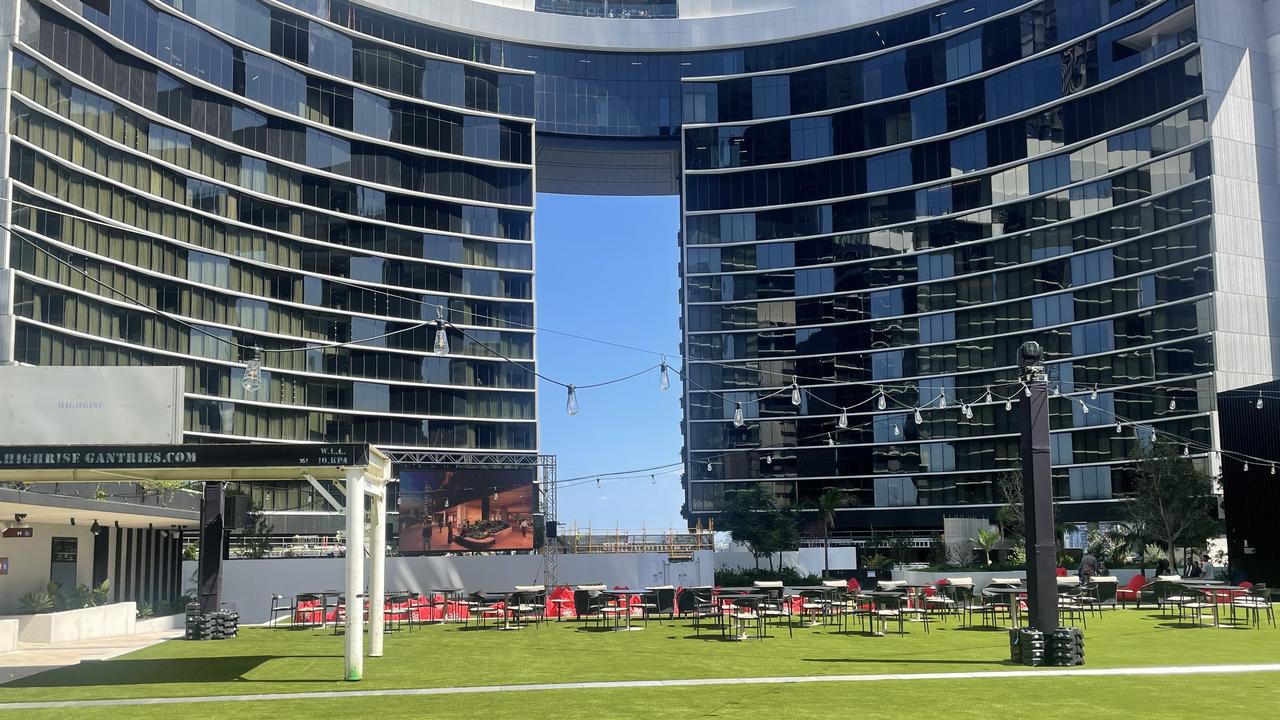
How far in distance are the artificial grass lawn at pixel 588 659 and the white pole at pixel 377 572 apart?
49 cm

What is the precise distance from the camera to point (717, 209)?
92250 mm

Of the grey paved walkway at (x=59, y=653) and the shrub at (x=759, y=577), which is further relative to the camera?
the shrub at (x=759, y=577)

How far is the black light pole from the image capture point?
21.7 m

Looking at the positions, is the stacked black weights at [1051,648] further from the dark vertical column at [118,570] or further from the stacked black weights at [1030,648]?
the dark vertical column at [118,570]

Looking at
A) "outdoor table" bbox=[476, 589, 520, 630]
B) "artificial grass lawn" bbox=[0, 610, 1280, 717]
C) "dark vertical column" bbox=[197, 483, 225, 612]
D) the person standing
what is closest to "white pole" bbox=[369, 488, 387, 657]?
"artificial grass lawn" bbox=[0, 610, 1280, 717]

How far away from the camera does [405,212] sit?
84.9 metres

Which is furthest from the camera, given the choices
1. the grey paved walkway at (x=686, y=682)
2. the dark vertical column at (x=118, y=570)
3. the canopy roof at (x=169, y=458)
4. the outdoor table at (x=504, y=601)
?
the dark vertical column at (x=118, y=570)

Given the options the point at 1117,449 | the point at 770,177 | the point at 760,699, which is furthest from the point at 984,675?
the point at 770,177

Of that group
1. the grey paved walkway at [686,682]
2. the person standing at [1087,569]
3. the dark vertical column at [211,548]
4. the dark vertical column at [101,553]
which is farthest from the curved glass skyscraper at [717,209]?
the grey paved walkway at [686,682]

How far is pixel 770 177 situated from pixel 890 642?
67.9m

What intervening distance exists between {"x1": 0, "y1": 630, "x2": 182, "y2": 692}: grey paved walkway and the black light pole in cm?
1781

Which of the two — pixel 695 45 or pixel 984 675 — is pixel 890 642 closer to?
pixel 984 675

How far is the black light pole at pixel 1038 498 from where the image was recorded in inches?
856

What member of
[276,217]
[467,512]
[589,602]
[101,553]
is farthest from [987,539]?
[276,217]
